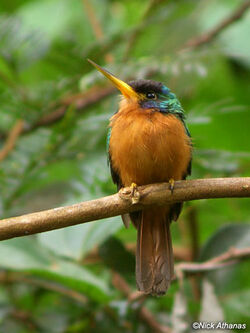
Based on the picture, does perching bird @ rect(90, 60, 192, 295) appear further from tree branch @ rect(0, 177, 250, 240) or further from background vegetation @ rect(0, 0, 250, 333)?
tree branch @ rect(0, 177, 250, 240)

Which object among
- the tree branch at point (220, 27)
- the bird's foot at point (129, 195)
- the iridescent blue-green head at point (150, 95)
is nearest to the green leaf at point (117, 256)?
the iridescent blue-green head at point (150, 95)

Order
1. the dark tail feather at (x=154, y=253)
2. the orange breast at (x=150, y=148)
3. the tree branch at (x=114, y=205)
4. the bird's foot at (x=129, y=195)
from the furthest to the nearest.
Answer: the orange breast at (x=150, y=148) < the dark tail feather at (x=154, y=253) < the bird's foot at (x=129, y=195) < the tree branch at (x=114, y=205)

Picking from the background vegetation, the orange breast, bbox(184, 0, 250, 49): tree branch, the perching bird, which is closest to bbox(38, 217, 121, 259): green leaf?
the background vegetation

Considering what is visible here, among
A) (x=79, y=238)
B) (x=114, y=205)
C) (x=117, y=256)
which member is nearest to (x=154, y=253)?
(x=117, y=256)

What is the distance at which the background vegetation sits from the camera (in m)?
2.65

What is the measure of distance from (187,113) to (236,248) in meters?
0.73

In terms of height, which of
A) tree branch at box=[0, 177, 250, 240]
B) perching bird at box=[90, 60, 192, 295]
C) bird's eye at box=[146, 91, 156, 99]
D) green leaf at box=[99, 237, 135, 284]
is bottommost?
tree branch at box=[0, 177, 250, 240]

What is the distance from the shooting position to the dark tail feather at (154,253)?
7.79 ft

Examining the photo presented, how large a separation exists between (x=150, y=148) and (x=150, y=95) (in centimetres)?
37

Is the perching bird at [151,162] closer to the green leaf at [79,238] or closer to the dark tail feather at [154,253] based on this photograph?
the dark tail feather at [154,253]

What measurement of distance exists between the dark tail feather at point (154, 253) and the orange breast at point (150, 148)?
0.68 feet

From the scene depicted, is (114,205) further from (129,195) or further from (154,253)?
(154,253)

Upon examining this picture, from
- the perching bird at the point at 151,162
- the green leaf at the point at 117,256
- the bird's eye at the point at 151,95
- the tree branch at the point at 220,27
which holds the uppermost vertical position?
the tree branch at the point at 220,27

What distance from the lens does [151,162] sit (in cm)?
247
